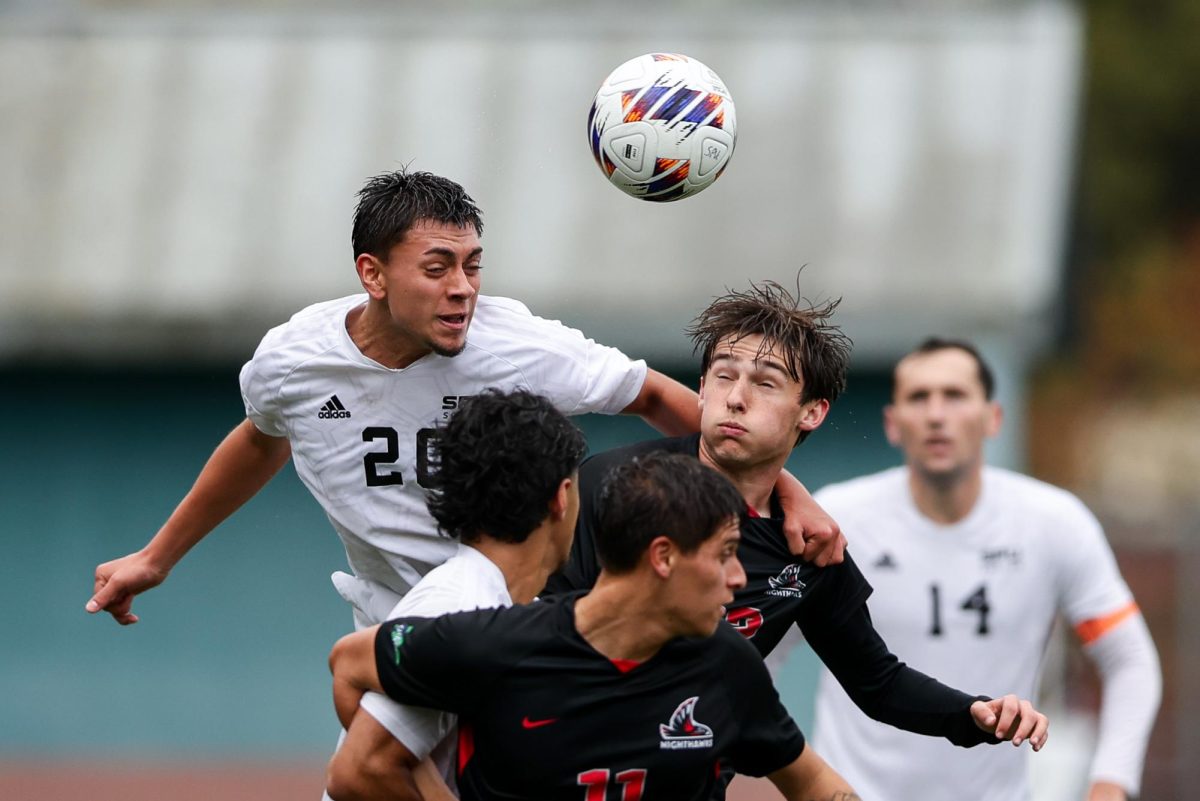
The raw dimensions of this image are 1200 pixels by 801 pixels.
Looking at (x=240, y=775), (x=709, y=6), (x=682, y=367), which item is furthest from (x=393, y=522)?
(x=709, y=6)

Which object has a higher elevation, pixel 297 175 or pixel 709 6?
pixel 709 6

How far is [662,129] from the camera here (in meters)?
5.88

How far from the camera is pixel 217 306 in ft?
46.4

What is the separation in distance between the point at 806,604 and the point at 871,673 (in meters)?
0.29

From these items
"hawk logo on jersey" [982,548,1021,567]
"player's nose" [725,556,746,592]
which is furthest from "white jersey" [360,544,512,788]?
"hawk logo on jersey" [982,548,1021,567]

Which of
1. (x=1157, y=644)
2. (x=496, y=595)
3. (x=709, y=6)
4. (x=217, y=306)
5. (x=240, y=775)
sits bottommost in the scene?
(x=240, y=775)

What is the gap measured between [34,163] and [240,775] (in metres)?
5.38

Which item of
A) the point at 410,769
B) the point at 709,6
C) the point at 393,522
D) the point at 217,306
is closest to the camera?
the point at 410,769

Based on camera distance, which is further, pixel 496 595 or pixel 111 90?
pixel 111 90

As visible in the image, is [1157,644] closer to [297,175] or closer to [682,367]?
[682,367]

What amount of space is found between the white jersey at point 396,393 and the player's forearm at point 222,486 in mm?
262

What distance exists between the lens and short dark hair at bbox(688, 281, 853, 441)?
5422mm

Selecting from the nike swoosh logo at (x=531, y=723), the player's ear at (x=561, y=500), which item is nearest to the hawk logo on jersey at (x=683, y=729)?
the nike swoosh logo at (x=531, y=723)

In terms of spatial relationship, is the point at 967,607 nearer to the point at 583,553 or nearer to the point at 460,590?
the point at 583,553
